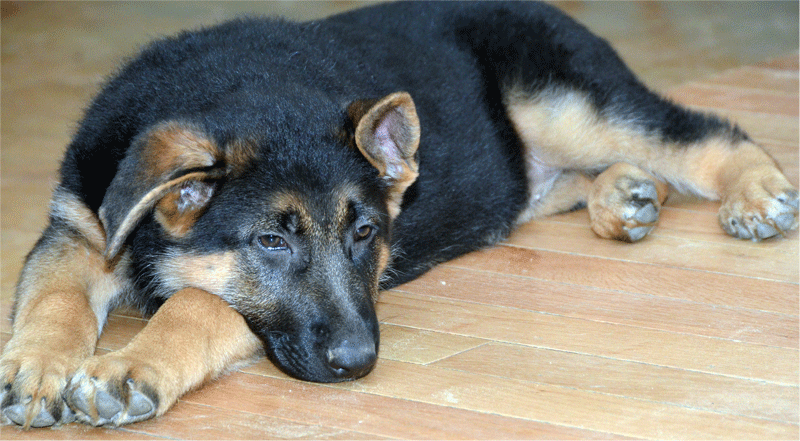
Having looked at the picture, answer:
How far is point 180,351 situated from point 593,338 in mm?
1735

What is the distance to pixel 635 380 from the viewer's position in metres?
3.44

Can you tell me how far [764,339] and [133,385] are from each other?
2564 millimetres

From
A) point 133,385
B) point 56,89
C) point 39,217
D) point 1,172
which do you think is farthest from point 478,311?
point 56,89

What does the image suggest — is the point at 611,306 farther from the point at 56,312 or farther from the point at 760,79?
the point at 760,79

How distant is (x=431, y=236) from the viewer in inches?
178

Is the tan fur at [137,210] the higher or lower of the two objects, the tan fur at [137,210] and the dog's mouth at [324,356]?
the higher

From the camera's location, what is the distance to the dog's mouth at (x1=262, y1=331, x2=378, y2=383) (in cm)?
326

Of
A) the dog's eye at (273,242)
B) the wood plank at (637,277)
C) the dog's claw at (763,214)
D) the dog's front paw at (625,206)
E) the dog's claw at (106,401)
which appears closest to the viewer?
the dog's claw at (106,401)

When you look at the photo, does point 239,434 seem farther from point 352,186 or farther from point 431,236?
point 431,236

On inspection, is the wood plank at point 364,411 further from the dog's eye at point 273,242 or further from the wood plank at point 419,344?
the dog's eye at point 273,242

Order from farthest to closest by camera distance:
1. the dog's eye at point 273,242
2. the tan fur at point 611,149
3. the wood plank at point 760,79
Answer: the wood plank at point 760,79
the tan fur at point 611,149
the dog's eye at point 273,242

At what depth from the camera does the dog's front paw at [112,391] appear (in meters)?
3.01

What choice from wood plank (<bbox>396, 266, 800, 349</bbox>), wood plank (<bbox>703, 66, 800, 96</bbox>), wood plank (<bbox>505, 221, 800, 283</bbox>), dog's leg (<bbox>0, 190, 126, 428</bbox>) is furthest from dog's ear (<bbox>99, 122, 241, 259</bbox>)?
wood plank (<bbox>703, 66, 800, 96</bbox>)

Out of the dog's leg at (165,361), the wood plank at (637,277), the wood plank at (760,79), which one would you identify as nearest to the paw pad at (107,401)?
the dog's leg at (165,361)
